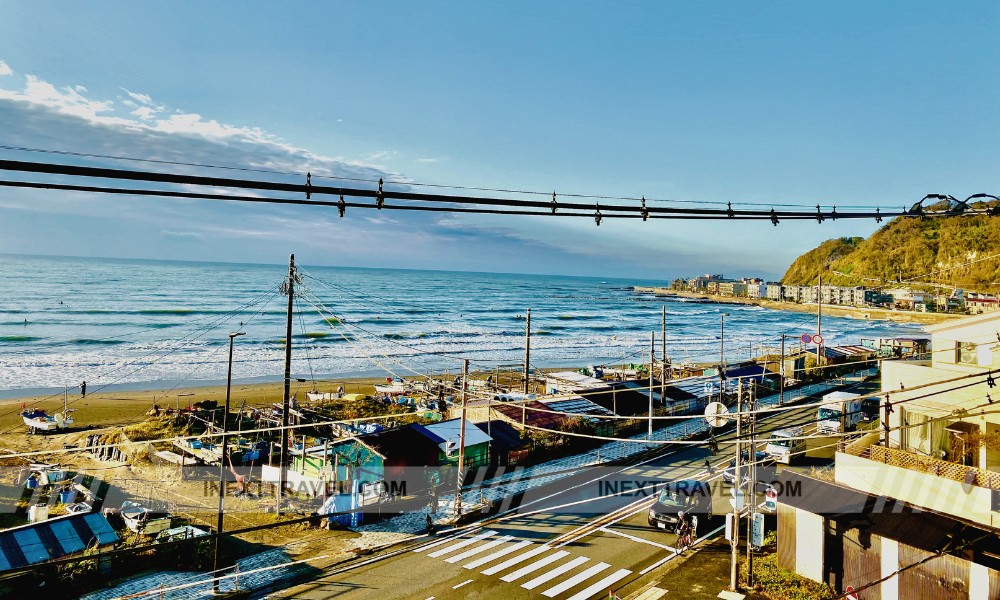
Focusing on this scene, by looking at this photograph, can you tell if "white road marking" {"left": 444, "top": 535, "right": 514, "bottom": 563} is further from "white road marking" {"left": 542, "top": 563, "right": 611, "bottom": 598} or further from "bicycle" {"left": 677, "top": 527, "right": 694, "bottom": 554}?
"bicycle" {"left": 677, "top": 527, "right": 694, "bottom": 554}

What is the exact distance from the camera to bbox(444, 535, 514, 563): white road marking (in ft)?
44.3

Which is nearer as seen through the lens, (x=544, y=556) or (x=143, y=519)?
(x=544, y=556)

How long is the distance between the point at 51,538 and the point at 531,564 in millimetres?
11833

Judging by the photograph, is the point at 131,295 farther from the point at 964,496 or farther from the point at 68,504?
the point at 964,496

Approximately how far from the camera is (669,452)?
22891 millimetres

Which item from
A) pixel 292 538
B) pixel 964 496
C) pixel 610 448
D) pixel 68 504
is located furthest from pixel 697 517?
pixel 68 504

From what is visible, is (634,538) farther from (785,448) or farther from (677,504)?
(785,448)

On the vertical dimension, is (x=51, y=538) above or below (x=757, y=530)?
below

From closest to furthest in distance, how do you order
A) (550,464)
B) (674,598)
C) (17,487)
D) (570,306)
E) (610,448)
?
(674,598) → (17,487) → (550,464) → (610,448) → (570,306)

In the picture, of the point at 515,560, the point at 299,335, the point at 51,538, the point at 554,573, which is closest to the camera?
the point at 51,538

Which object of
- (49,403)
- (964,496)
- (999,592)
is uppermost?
(964,496)

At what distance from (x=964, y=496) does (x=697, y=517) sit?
6969 mm

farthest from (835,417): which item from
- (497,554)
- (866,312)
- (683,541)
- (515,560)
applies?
(866,312)

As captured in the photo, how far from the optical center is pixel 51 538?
12.4 meters
